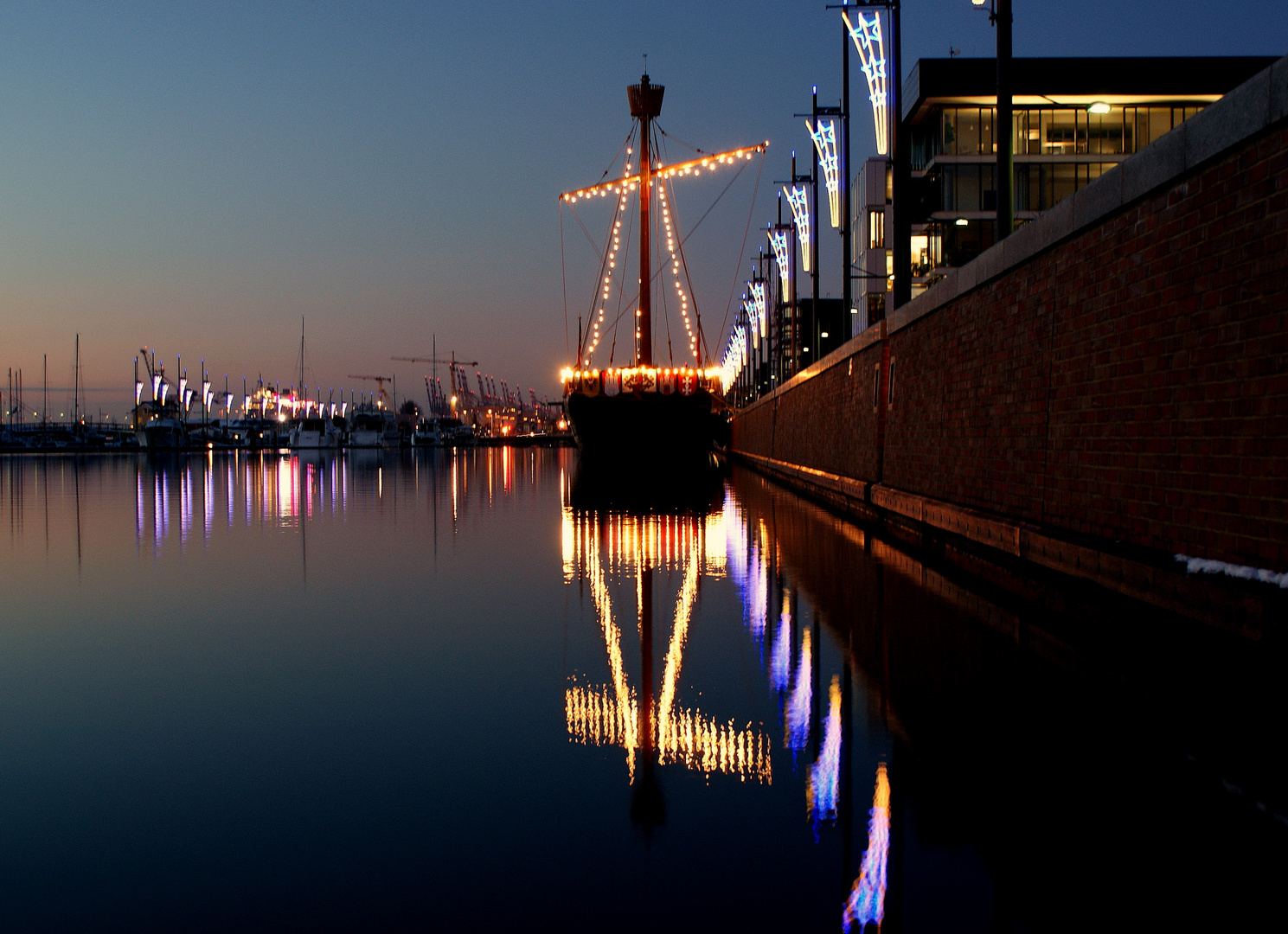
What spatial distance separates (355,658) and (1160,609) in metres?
5.12

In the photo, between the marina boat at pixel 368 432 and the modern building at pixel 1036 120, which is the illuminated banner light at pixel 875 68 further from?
A: the marina boat at pixel 368 432

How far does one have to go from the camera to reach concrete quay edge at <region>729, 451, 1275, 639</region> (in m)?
6.23

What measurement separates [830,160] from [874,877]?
30654mm

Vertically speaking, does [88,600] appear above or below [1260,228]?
below

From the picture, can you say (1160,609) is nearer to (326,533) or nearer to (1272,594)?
(1272,594)

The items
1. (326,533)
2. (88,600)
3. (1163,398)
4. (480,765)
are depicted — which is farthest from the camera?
(326,533)

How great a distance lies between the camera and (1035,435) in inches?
424

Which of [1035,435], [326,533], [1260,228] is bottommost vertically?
[326,533]

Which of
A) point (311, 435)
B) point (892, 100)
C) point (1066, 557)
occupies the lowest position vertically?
point (1066, 557)

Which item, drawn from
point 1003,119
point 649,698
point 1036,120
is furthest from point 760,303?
point 649,698

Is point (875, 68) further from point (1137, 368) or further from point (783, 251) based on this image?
point (783, 251)

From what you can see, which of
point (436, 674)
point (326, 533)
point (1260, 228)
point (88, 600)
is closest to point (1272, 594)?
point (1260, 228)

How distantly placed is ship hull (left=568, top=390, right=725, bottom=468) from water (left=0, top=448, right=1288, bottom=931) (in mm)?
38478

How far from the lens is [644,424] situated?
4897 centimetres
